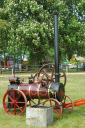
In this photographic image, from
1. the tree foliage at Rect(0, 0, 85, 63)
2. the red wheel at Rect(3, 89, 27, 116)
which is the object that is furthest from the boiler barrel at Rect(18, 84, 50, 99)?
the tree foliage at Rect(0, 0, 85, 63)

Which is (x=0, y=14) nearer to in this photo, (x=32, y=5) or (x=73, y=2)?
(x=32, y=5)

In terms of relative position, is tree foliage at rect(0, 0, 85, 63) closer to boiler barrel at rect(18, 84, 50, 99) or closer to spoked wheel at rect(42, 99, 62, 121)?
spoked wheel at rect(42, 99, 62, 121)

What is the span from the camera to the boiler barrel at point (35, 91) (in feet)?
18.7

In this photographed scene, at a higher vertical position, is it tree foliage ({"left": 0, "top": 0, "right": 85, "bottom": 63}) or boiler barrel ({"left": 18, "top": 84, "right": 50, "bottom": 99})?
tree foliage ({"left": 0, "top": 0, "right": 85, "bottom": 63})

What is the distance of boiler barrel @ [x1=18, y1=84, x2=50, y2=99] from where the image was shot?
5.69 metres

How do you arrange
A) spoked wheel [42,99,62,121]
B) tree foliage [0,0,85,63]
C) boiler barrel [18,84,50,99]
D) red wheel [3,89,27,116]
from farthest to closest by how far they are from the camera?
tree foliage [0,0,85,63], red wheel [3,89,27,116], boiler barrel [18,84,50,99], spoked wheel [42,99,62,121]

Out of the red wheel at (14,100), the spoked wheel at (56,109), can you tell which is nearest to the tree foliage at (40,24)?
the spoked wheel at (56,109)

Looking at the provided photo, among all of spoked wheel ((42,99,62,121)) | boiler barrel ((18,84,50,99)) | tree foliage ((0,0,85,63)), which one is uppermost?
tree foliage ((0,0,85,63))

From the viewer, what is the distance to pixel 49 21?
2309 centimetres

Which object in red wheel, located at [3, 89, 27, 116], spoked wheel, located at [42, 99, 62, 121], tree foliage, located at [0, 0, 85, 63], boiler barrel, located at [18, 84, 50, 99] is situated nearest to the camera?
spoked wheel, located at [42, 99, 62, 121]

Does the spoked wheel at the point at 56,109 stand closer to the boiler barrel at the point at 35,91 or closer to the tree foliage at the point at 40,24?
the boiler barrel at the point at 35,91

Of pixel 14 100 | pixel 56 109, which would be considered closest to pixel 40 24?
pixel 56 109

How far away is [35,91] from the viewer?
575 centimetres

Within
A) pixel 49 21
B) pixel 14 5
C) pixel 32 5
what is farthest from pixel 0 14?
pixel 49 21
